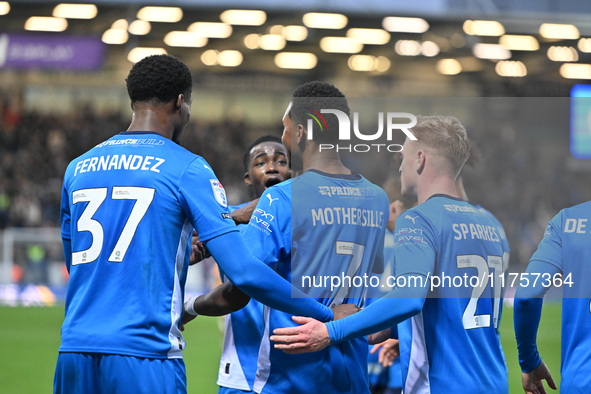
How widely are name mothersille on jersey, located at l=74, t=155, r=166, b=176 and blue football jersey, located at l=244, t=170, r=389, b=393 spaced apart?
531 mm

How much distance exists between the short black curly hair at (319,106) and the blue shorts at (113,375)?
4.20 feet

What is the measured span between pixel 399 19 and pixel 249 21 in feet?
15.2

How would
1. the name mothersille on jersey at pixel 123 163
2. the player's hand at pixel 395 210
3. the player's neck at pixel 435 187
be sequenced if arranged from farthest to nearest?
the player's hand at pixel 395 210, the player's neck at pixel 435 187, the name mothersille on jersey at pixel 123 163

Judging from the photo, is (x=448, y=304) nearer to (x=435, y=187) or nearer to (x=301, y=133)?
(x=435, y=187)

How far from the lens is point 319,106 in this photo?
3.69 m

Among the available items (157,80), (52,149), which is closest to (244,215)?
(157,80)

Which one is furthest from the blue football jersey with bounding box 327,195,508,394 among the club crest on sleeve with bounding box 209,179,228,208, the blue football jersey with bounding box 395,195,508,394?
the club crest on sleeve with bounding box 209,179,228,208

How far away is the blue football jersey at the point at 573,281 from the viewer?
3.49 metres

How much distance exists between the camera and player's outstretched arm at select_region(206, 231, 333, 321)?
3.19 metres

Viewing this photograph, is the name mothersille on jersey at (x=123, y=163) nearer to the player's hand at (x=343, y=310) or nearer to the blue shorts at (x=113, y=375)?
the blue shorts at (x=113, y=375)

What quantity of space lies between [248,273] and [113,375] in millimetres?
674

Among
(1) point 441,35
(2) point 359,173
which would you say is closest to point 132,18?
(1) point 441,35

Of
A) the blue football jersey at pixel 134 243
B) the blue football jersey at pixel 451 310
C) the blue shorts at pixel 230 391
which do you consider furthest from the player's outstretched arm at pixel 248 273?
the blue shorts at pixel 230 391

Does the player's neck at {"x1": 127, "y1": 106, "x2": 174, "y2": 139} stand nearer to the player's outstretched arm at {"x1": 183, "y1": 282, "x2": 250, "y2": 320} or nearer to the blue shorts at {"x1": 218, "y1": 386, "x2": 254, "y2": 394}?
the player's outstretched arm at {"x1": 183, "y1": 282, "x2": 250, "y2": 320}
